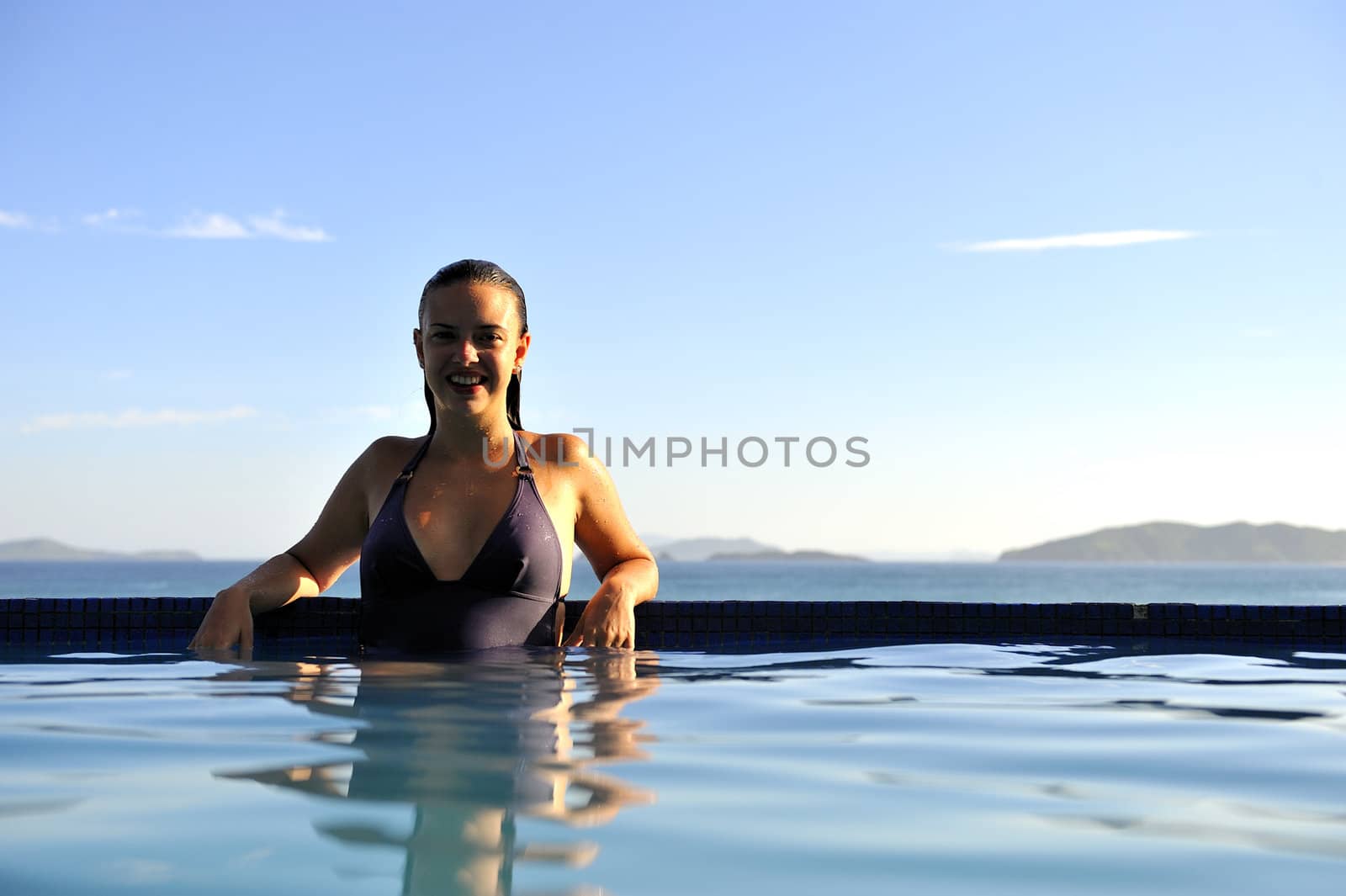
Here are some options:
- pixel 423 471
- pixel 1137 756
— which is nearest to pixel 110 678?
pixel 423 471

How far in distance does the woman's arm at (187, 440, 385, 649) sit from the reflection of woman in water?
0.79 m

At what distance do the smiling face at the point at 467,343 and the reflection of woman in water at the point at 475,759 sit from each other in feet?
2.87

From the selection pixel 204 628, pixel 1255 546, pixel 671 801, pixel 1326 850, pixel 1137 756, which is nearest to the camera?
pixel 1326 850

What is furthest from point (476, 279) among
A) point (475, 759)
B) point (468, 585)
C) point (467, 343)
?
point (475, 759)

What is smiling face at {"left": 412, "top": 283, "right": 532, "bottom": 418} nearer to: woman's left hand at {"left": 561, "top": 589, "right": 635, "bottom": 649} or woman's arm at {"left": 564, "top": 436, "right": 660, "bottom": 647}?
woman's arm at {"left": 564, "top": 436, "right": 660, "bottom": 647}

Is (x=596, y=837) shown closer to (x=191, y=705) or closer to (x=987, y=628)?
(x=191, y=705)

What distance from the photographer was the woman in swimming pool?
371 cm

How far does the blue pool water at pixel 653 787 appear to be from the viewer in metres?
1.43

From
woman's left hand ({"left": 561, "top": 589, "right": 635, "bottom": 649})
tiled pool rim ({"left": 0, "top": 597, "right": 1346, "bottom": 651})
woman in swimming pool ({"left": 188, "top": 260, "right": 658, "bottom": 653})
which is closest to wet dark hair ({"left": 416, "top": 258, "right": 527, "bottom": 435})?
woman in swimming pool ({"left": 188, "top": 260, "right": 658, "bottom": 653})

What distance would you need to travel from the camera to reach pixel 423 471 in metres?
3.94

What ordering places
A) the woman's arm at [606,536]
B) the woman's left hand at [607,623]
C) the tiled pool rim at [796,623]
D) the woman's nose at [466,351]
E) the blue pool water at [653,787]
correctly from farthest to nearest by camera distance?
the tiled pool rim at [796,623] < the woman's arm at [606,536] < the woman's nose at [466,351] < the woman's left hand at [607,623] < the blue pool water at [653,787]

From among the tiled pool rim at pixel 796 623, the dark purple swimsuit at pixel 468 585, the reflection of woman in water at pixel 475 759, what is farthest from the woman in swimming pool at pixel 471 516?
the tiled pool rim at pixel 796 623

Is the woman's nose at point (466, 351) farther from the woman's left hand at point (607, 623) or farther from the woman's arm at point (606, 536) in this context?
the woman's left hand at point (607, 623)

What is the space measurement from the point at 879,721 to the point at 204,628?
7.85 ft
